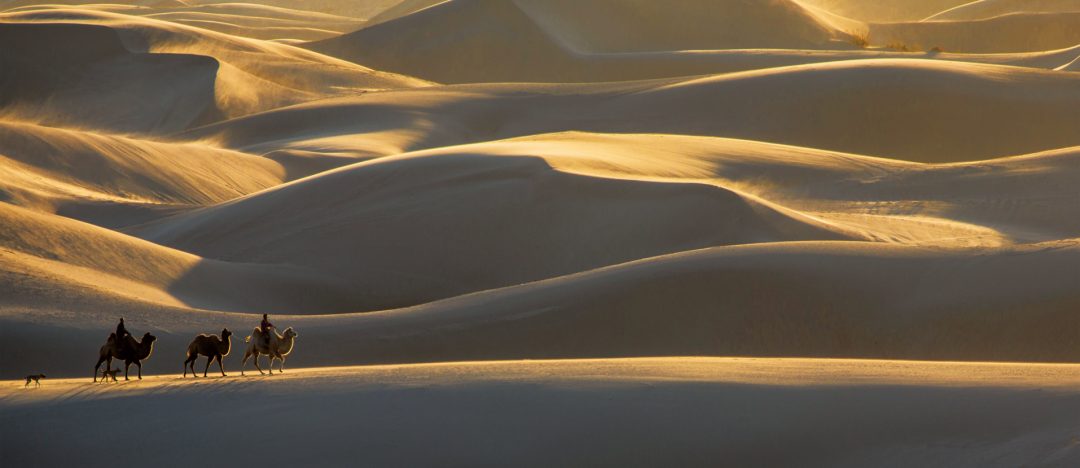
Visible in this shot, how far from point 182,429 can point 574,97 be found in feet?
50.3

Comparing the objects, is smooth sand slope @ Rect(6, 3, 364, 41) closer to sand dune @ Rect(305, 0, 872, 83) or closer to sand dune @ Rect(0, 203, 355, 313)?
sand dune @ Rect(305, 0, 872, 83)

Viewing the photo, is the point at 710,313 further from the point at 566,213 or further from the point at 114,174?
the point at 114,174

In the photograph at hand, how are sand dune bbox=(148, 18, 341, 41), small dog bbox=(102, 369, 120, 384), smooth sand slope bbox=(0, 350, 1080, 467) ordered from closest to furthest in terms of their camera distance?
smooth sand slope bbox=(0, 350, 1080, 467), small dog bbox=(102, 369, 120, 384), sand dune bbox=(148, 18, 341, 41)

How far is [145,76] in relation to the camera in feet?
64.6

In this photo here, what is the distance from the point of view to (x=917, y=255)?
6051mm

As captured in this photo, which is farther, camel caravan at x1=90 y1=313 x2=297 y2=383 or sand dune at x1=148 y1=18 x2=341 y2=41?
sand dune at x1=148 y1=18 x2=341 y2=41

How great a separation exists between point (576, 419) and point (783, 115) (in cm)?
1369

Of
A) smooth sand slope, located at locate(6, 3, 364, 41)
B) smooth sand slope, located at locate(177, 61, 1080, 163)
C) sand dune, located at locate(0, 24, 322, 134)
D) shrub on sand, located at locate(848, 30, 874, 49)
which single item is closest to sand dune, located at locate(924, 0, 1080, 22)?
shrub on sand, located at locate(848, 30, 874, 49)

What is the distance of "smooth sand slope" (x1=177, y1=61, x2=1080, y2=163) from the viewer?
1474 centimetres

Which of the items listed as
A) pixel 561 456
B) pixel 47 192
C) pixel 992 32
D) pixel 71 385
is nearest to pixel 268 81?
pixel 47 192

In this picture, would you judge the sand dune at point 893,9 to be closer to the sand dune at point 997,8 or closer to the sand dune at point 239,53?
the sand dune at point 997,8

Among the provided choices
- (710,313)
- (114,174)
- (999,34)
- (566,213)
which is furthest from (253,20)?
(710,313)

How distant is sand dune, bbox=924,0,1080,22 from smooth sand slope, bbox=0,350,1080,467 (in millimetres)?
37689

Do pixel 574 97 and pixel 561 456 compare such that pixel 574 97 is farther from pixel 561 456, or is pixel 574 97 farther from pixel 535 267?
pixel 561 456
